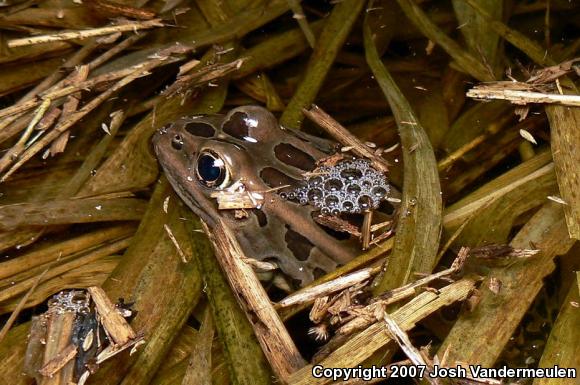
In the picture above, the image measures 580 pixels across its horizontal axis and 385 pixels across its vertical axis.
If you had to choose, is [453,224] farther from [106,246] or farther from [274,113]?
[106,246]

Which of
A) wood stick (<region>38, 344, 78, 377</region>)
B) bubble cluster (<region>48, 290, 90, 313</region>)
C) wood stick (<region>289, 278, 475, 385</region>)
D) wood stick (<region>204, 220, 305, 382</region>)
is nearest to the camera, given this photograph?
wood stick (<region>289, 278, 475, 385</region>)

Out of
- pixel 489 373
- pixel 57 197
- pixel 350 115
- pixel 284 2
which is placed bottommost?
pixel 489 373

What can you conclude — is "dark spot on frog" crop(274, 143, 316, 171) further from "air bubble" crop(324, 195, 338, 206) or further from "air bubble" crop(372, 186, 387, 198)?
"air bubble" crop(372, 186, 387, 198)

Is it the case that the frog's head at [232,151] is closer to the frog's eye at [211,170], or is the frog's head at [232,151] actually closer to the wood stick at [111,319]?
the frog's eye at [211,170]

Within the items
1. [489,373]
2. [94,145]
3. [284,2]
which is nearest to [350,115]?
[284,2]

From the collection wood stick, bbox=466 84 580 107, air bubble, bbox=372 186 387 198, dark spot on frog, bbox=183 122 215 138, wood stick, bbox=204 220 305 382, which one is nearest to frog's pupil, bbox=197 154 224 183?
dark spot on frog, bbox=183 122 215 138

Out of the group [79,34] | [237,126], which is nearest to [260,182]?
[237,126]
